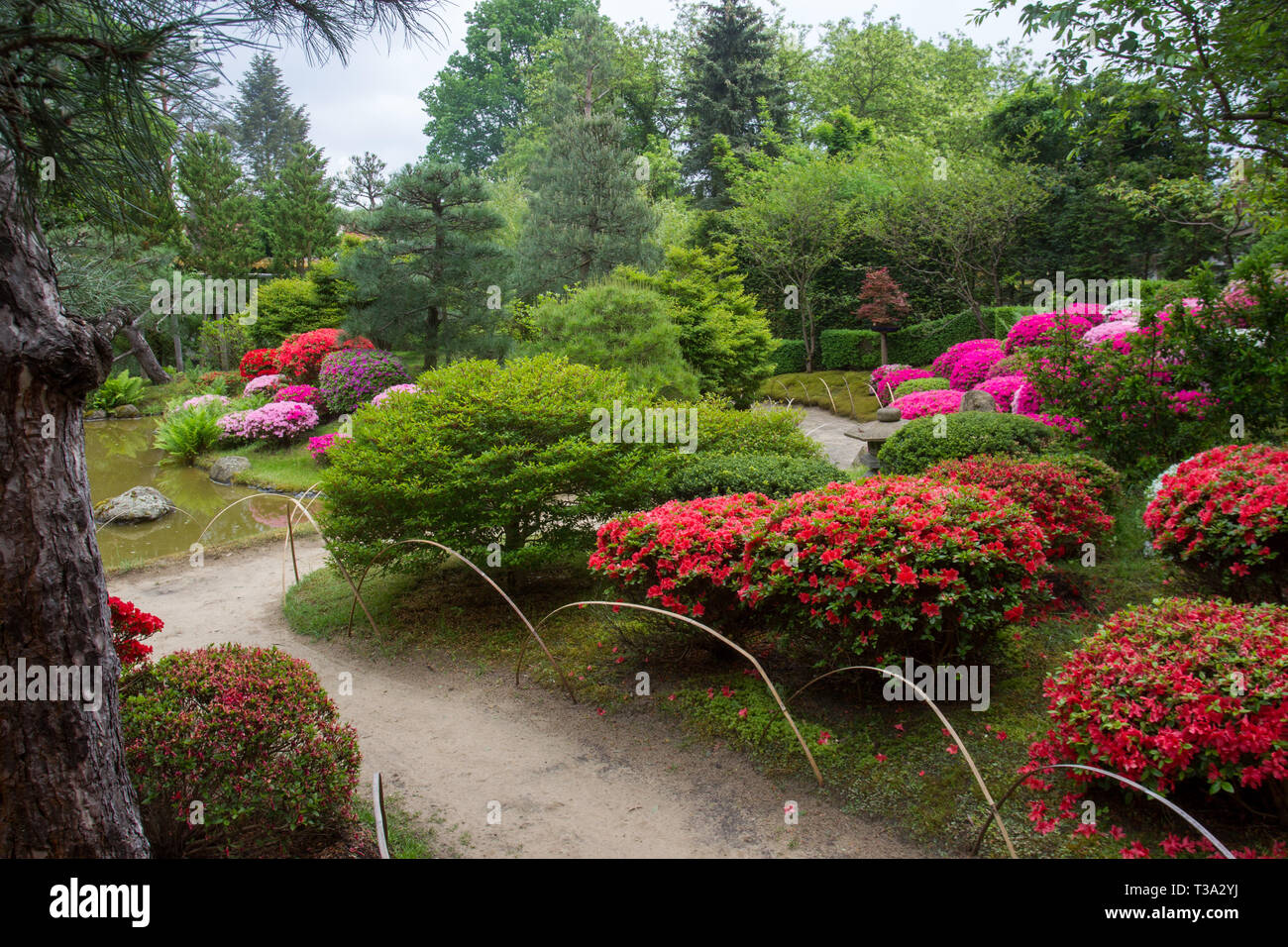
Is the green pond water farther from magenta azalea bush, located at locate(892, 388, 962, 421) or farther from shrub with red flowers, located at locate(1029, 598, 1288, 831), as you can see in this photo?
shrub with red flowers, located at locate(1029, 598, 1288, 831)

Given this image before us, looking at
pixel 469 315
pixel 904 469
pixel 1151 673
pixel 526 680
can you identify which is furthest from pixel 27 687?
pixel 469 315

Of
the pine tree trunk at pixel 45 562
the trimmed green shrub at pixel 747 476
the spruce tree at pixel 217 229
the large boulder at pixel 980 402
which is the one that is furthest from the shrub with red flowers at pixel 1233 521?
the spruce tree at pixel 217 229

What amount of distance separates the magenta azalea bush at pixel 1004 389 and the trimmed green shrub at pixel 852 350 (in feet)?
33.5

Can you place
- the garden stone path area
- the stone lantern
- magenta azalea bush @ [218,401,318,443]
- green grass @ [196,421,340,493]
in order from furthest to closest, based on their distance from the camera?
1. magenta azalea bush @ [218,401,318,443]
2. green grass @ [196,421,340,493]
3. the stone lantern
4. the garden stone path area

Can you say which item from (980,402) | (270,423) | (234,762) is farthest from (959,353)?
(234,762)

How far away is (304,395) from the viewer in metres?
16.6

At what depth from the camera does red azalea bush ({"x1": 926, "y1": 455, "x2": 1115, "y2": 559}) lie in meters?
5.68

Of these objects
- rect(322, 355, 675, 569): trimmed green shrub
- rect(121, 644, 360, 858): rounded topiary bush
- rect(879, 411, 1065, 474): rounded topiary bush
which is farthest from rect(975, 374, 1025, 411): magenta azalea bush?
rect(121, 644, 360, 858): rounded topiary bush

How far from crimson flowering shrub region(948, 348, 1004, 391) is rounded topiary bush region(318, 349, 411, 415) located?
10669 mm

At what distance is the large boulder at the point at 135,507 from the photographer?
11.3 m

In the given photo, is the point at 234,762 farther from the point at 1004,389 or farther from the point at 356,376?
the point at 356,376

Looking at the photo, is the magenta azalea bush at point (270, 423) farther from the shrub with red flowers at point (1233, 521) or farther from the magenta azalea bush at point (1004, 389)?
the shrub with red flowers at point (1233, 521)
